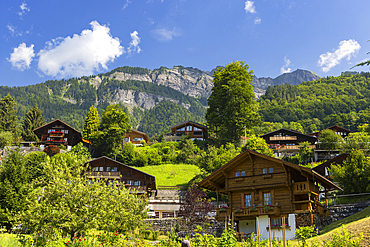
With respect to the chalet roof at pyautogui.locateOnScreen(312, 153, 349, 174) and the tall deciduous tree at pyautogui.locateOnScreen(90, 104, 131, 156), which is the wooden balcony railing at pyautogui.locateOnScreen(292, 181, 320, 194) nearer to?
the chalet roof at pyautogui.locateOnScreen(312, 153, 349, 174)

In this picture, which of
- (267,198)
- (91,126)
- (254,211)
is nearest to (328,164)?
(267,198)

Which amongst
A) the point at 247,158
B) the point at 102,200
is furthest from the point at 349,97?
the point at 102,200

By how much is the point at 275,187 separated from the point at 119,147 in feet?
164

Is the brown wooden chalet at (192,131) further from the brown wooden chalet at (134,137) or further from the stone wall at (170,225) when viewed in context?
the stone wall at (170,225)

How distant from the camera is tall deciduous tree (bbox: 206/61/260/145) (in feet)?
207

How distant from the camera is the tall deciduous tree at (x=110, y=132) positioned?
227 feet

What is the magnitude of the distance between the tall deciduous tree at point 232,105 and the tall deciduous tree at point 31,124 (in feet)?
159

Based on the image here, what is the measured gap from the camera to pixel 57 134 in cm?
8125

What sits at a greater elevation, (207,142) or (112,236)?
(207,142)

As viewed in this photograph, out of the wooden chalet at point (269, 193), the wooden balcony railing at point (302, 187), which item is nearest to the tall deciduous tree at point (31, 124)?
the wooden chalet at point (269, 193)

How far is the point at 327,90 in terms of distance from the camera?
500ft

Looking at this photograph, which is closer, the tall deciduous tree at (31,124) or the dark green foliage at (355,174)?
the dark green foliage at (355,174)

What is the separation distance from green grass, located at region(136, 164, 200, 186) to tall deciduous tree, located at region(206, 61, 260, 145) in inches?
370

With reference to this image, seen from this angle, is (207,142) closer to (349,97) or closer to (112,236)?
(112,236)
